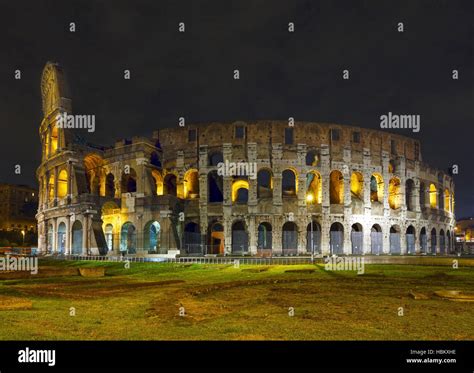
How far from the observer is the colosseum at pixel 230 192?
38625mm

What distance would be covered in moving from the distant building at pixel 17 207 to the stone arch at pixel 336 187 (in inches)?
2659

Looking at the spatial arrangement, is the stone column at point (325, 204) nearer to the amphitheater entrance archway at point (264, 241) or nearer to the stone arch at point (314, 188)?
the stone arch at point (314, 188)

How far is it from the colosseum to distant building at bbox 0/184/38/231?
1845 inches

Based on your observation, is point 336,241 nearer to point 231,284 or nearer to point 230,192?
point 230,192

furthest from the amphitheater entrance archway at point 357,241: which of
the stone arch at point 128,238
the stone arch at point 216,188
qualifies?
the stone arch at point 128,238

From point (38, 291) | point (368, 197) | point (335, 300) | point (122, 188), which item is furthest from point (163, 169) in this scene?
point (335, 300)

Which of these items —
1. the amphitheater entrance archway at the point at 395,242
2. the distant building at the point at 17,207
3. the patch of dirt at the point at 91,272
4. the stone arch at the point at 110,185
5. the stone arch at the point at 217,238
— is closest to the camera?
the patch of dirt at the point at 91,272

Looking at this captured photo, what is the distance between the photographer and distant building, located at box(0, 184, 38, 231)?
8531 cm

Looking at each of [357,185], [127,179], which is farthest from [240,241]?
[127,179]

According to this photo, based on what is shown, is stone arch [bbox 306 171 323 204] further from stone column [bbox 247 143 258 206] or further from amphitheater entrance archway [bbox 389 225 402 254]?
amphitheater entrance archway [bbox 389 225 402 254]

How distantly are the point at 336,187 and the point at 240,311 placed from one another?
34.0m

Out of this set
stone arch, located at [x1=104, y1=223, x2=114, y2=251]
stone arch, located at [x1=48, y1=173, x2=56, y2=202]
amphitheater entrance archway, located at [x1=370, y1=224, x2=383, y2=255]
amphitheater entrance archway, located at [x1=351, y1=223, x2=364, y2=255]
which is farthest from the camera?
stone arch, located at [x1=48, y1=173, x2=56, y2=202]

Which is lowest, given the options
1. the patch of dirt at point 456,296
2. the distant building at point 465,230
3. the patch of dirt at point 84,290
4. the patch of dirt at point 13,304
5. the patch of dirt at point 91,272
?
the distant building at point 465,230

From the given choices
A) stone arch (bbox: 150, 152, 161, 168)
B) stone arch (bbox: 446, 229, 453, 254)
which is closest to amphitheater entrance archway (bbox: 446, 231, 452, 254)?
stone arch (bbox: 446, 229, 453, 254)
